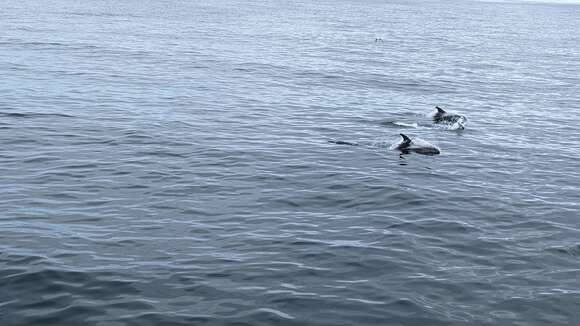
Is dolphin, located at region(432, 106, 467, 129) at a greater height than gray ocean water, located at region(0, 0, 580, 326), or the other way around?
dolphin, located at region(432, 106, 467, 129)

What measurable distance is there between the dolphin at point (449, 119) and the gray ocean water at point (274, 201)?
0.94 m

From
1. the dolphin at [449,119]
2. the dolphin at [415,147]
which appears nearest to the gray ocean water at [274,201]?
the dolphin at [415,147]

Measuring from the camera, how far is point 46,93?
39.1m

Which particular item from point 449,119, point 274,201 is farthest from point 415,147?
point 274,201

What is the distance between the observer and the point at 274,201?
22.3 meters

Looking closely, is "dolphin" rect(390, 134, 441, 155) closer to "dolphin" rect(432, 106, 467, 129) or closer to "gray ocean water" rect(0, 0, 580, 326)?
"gray ocean water" rect(0, 0, 580, 326)

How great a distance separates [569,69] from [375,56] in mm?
18716

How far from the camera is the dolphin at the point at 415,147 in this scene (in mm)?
29875

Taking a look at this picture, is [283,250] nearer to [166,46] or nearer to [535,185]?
[535,185]

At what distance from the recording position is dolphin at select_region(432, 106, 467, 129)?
119ft

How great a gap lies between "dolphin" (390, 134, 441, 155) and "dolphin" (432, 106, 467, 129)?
6221 mm

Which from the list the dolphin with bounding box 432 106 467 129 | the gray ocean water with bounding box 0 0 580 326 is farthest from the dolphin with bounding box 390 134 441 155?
the dolphin with bounding box 432 106 467 129

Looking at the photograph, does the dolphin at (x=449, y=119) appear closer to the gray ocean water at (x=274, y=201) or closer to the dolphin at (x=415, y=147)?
the gray ocean water at (x=274, y=201)

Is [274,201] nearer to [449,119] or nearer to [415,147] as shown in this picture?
[415,147]
